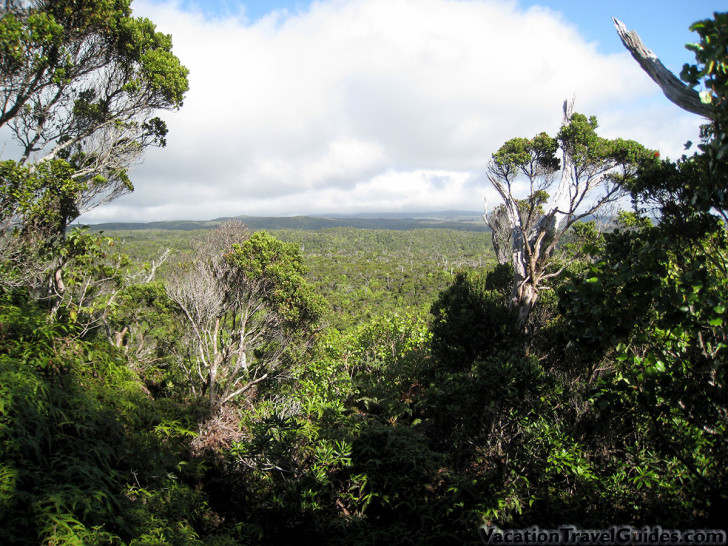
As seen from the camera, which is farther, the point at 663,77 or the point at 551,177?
the point at 551,177

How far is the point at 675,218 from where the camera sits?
2.59 metres

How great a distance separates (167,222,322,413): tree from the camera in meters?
8.51

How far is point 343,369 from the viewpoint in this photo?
934 centimetres

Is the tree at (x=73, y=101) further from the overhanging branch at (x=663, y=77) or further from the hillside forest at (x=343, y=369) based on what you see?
the overhanging branch at (x=663, y=77)

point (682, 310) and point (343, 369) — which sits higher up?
point (682, 310)

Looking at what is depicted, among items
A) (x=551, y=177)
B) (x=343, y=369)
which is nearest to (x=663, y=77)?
(x=551, y=177)

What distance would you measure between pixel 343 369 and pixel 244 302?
3142 mm

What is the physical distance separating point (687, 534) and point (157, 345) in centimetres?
1570

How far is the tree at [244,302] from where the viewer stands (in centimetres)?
851

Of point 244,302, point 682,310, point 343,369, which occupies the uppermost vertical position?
point 682,310

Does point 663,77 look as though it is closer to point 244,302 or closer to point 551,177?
point 551,177

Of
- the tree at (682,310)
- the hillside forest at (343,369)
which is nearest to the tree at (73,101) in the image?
the hillside forest at (343,369)

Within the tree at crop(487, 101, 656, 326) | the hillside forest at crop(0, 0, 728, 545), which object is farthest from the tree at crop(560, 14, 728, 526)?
the tree at crop(487, 101, 656, 326)

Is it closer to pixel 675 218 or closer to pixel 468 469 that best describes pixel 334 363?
pixel 468 469
